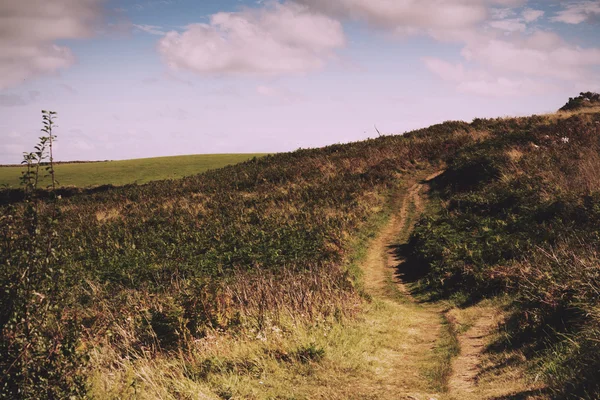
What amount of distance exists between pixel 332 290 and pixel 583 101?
1748 inches

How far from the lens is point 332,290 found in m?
10.4

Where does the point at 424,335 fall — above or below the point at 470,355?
below

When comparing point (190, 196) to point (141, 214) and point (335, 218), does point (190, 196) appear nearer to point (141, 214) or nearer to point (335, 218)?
point (141, 214)

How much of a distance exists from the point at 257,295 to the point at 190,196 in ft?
66.0

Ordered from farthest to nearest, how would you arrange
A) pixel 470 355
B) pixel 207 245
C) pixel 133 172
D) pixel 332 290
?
pixel 133 172 → pixel 207 245 → pixel 332 290 → pixel 470 355

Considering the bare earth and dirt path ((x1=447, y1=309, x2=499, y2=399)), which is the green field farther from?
dirt path ((x1=447, y1=309, x2=499, y2=399))

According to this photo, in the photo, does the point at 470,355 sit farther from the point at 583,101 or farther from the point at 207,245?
the point at 583,101

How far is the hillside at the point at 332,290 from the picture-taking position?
193 inches

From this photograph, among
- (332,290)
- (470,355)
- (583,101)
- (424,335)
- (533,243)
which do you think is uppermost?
(583,101)

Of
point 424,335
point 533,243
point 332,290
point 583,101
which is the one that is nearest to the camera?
point 424,335

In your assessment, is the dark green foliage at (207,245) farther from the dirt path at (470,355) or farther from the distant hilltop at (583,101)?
the distant hilltop at (583,101)

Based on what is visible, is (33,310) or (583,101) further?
(583,101)

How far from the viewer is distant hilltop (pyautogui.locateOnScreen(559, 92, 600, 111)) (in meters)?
40.4

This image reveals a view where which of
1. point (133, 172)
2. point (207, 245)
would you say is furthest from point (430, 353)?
point (133, 172)
